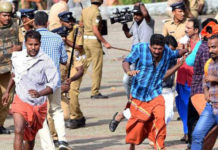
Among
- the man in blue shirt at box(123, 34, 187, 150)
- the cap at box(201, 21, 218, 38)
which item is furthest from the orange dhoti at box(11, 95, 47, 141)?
the cap at box(201, 21, 218, 38)

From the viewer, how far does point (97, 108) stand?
1491 centimetres

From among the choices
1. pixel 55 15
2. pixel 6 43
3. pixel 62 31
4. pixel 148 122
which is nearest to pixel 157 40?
pixel 148 122

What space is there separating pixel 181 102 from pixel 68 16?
84.9 inches

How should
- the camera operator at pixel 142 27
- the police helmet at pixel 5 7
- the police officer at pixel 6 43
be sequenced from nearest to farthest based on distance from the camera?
the police helmet at pixel 5 7
the police officer at pixel 6 43
the camera operator at pixel 142 27

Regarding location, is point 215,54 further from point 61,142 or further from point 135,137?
point 61,142

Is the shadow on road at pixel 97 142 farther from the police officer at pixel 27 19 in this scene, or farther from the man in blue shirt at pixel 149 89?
the police officer at pixel 27 19

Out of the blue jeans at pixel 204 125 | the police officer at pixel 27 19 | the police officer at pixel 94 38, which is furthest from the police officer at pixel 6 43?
the blue jeans at pixel 204 125

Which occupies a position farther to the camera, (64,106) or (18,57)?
(64,106)

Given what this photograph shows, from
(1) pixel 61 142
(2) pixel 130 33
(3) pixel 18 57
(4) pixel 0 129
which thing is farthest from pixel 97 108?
(3) pixel 18 57

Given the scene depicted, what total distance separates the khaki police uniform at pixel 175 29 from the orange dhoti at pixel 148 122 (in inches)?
109

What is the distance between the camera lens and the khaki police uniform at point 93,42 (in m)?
15.4

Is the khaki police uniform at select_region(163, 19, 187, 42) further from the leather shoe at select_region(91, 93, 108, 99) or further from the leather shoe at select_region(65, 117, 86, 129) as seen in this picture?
the leather shoe at select_region(91, 93, 108, 99)

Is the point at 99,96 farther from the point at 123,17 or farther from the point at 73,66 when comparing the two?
the point at 73,66

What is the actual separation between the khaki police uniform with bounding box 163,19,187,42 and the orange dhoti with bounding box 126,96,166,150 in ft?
9.09
